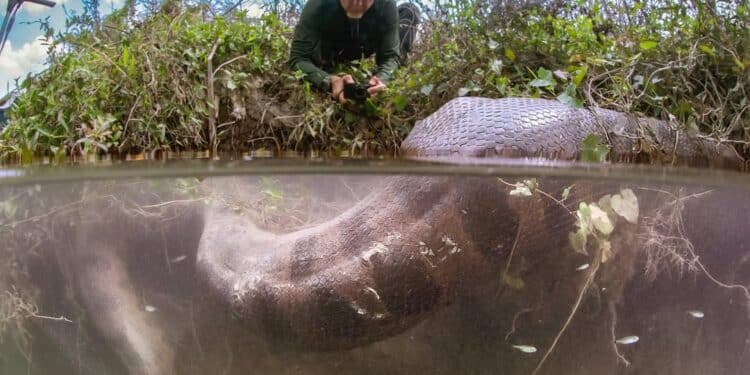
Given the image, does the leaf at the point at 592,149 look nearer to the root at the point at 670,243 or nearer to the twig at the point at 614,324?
the root at the point at 670,243

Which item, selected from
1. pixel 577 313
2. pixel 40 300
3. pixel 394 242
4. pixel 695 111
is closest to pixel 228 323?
pixel 394 242

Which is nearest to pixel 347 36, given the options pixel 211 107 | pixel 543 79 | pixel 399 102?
pixel 399 102

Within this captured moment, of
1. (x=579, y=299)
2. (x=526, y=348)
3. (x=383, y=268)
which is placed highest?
(x=383, y=268)

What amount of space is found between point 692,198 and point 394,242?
1.32 metres

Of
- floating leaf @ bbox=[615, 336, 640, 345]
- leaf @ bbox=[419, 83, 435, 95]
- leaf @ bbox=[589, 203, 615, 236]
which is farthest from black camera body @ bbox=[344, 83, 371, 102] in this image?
floating leaf @ bbox=[615, 336, 640, 345]

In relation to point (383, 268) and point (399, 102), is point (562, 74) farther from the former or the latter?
point (383, 268)

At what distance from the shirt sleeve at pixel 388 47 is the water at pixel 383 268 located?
0.35 metres

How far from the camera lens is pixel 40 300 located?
7.34 ft

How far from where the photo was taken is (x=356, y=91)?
184 cm

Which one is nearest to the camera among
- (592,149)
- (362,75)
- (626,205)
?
(592,149)

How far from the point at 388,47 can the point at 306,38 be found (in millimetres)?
323

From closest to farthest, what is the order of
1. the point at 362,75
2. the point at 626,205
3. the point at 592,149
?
the point at 592,149
the point at 362,75
the point at 626,205

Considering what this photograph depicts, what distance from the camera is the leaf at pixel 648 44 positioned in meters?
1.89

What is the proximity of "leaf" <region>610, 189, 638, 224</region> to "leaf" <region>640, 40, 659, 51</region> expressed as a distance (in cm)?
54
